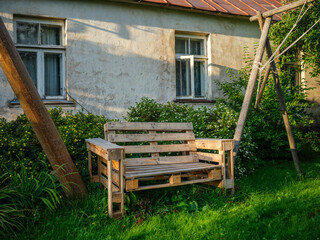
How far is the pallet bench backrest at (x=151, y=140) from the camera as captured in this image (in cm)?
355

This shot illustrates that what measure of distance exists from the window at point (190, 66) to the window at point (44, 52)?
2.63 meters

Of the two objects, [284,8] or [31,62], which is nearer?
[284,8]

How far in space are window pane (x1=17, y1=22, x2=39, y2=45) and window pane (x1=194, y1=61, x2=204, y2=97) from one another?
3572 mm

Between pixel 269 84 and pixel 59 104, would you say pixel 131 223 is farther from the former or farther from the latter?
pixel 269 84

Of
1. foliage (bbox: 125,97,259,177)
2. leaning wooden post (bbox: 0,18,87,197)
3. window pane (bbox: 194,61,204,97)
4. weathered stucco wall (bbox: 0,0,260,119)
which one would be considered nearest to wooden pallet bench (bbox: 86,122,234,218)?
leaning wooden post (bbox: 0,18,87,197)

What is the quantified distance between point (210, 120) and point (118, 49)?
249 cm

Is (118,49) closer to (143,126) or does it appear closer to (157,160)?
(143,126)

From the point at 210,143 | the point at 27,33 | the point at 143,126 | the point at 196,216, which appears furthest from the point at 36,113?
the point at 27,33

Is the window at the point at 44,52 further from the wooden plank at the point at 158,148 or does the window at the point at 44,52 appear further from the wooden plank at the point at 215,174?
the wooden plank at the point at 215,174

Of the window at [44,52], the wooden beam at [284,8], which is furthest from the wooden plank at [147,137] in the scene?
the window at [44,52]

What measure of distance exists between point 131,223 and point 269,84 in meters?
4.28

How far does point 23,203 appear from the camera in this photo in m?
2.91

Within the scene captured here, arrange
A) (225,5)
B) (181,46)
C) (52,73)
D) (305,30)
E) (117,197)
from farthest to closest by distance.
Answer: (225,5) < (181,46) < (305,30) < (52,73) < (117,197)

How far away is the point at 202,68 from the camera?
23.4ft
